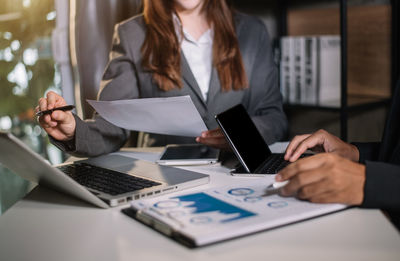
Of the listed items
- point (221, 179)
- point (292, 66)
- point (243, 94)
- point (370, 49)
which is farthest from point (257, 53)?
point (221, 179)

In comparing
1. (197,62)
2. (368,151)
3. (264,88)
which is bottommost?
(368,151)

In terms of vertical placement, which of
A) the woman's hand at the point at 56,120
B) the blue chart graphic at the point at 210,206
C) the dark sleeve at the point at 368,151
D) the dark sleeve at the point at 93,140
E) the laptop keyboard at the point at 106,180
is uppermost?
the woman's hand at the point at 56,120

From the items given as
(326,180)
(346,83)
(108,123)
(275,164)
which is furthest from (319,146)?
(346,83)

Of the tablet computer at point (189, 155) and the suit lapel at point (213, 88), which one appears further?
the suit lapel at point (213, 88)

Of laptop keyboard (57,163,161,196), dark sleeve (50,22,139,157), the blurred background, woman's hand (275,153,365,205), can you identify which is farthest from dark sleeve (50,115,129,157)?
the blurred background

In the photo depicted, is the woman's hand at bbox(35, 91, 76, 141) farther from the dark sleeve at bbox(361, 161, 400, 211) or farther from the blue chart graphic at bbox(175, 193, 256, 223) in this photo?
the dark sleeve at bbox(361, 161, 400, 211)

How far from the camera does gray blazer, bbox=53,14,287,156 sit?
1497mm

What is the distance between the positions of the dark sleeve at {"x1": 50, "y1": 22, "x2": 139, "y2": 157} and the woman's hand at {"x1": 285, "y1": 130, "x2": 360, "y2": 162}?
0.51 metres

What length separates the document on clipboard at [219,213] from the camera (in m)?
0.63

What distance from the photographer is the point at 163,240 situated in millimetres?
649

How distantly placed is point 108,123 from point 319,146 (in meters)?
0.60

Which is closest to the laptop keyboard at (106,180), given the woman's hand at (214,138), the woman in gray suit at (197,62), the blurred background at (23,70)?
the woman's hand at (214,138)

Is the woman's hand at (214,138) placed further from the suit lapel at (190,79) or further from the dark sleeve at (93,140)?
the suit lapel at (190,79)

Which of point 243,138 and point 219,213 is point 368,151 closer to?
point 243,138
